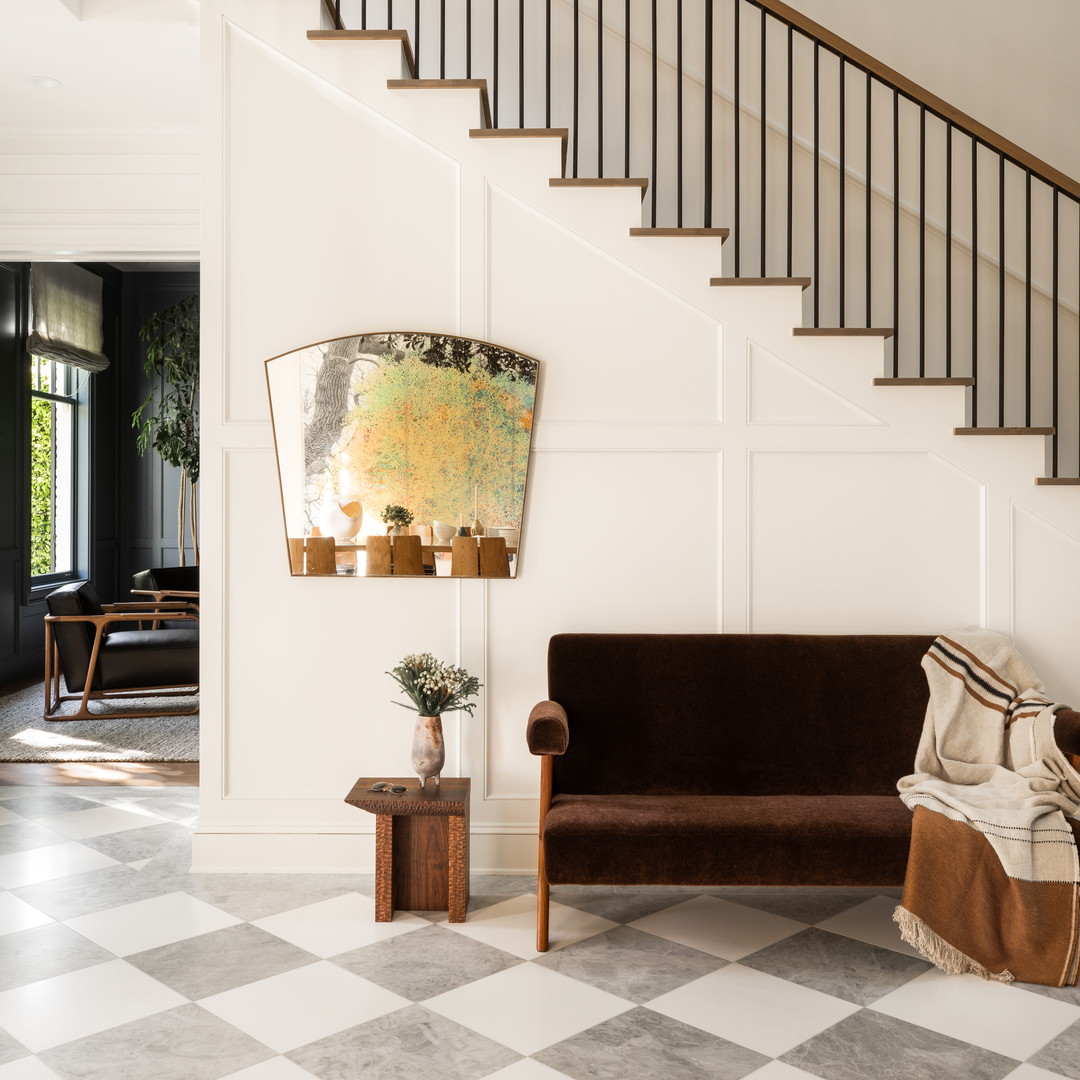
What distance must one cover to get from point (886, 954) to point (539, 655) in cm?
141

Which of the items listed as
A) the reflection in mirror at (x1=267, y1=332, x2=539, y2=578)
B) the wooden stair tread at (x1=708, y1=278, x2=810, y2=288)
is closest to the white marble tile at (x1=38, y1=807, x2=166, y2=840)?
the reflection in mirror at (x1=267, y1=332, x2=539, y2=578)

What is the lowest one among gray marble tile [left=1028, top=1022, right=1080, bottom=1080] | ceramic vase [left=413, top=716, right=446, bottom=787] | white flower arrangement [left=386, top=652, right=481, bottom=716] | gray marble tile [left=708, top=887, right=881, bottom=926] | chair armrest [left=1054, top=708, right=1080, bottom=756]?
gray marble tile [left=708, top=887, right=881, bottom=926]

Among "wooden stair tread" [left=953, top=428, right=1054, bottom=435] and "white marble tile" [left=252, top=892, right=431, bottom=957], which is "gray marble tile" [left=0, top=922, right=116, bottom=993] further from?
"wooden stair tread" [left=953, top=428, right=1054, bottom=435]

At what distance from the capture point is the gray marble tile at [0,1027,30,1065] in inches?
86.2

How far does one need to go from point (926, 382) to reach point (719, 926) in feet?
6.27

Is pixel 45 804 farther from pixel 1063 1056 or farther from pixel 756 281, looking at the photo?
pixel 1063 1056

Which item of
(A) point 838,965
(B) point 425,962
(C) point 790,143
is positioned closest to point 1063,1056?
(A) point 838,965

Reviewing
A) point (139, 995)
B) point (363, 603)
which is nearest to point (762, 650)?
point (363, 603)

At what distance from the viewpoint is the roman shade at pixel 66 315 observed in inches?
268

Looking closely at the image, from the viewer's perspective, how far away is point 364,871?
341 cm

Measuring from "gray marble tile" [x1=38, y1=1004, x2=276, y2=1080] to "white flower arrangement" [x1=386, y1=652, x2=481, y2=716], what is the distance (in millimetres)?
1071

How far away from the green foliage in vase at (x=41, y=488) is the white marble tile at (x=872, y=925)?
20.5ft

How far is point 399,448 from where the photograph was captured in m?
3.38

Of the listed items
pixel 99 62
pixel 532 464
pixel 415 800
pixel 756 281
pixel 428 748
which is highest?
pixel 99 62
